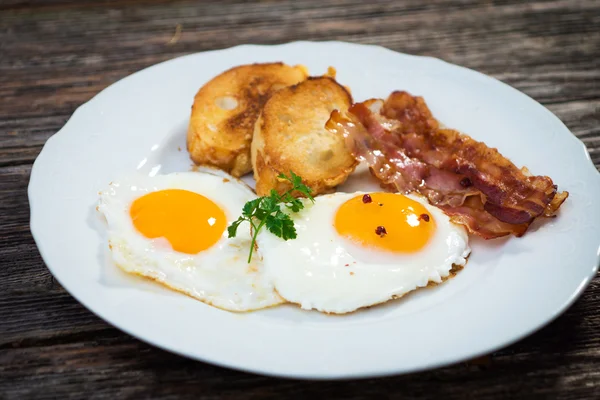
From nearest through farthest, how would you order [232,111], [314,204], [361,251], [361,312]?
1. [361,312]
2. [361,251]
3. [314,204]
4. [232,111]

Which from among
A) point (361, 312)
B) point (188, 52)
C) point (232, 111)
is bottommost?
point (188, 52)

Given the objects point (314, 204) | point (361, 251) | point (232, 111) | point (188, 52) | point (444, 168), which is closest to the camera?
point (361, 251)

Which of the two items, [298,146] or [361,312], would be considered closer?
[361,312]

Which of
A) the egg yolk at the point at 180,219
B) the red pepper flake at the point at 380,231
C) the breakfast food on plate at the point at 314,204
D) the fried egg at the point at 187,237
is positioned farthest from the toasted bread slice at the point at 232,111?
the red pepper flake at the point at 380,231

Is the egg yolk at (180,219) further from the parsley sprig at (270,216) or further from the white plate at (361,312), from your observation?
the white plate at (361,312)

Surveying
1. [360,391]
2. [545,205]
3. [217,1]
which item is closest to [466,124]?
[545,205]

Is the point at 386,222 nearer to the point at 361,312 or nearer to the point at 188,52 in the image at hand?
the point at 361,312

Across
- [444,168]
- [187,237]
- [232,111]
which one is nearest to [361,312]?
[187,237]

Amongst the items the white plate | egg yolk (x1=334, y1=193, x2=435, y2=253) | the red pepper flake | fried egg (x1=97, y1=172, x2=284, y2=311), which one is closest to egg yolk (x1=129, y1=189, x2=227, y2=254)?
fried egg (x1=97, y1=172, x2=284, y2=311)
